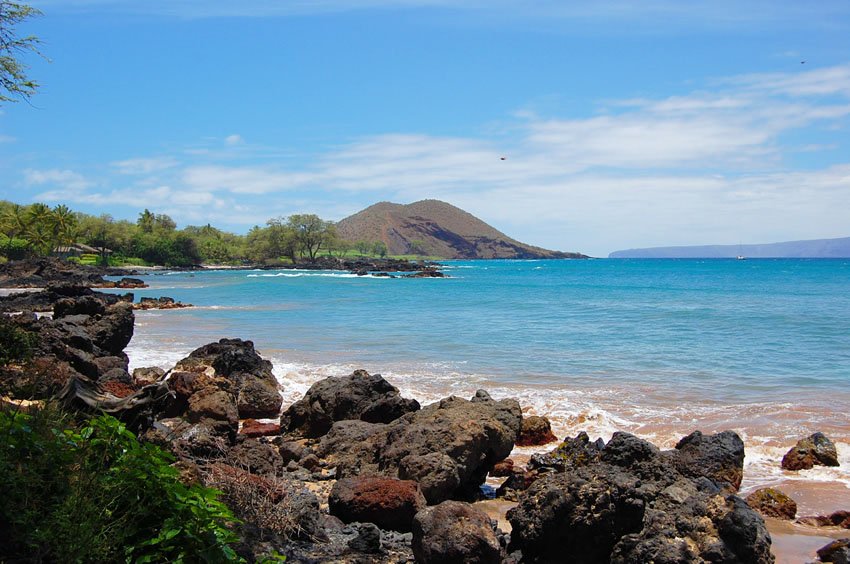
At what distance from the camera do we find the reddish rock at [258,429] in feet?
43.1

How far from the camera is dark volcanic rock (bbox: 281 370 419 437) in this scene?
504 inches

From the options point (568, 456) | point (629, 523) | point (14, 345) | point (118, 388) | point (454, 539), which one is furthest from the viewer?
point (118, 388)

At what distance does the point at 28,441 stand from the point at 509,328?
28.6m

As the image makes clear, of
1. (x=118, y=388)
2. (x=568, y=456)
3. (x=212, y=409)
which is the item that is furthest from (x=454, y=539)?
(x=118, y=388)

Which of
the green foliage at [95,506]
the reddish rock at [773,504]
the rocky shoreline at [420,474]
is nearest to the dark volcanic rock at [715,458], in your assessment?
the rocky shoreline at [420,474]

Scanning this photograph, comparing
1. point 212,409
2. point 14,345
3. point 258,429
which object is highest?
point 14,345

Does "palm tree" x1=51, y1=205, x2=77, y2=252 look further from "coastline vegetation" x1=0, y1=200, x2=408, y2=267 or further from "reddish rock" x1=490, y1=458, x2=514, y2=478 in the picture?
"reddish rock" x1=490, y1=458, x2=514, y2=478

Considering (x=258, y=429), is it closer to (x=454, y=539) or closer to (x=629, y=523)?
(x=454, y=539)

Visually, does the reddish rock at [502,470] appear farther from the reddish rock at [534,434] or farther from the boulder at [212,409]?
the boulder at [212,409]

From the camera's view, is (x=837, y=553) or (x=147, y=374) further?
(x=147, y=374)

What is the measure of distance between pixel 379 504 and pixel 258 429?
6.00 metres

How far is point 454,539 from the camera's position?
664cm

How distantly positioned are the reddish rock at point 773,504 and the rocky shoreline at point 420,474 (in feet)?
0.10

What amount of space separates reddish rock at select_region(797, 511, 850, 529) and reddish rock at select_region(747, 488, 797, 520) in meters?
0.18
